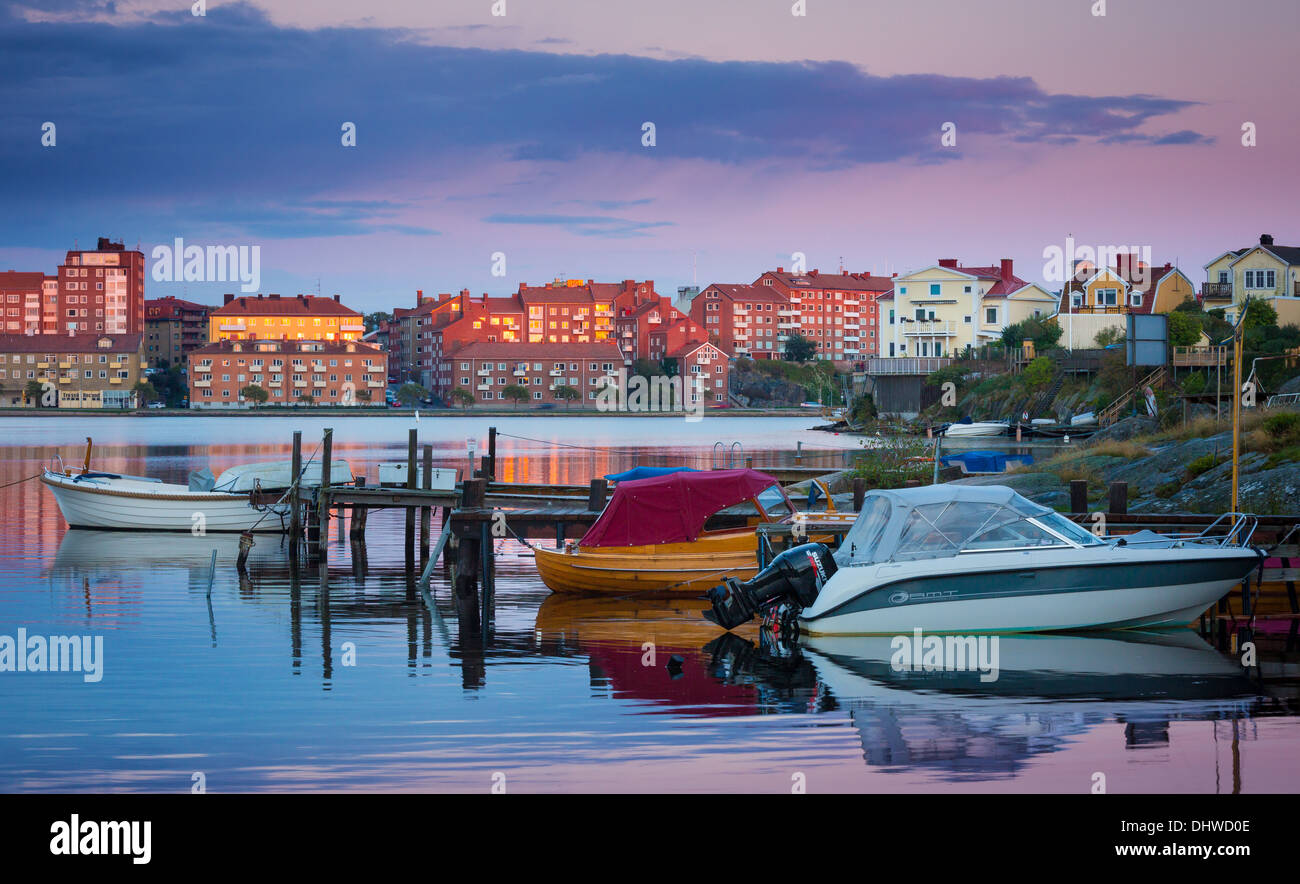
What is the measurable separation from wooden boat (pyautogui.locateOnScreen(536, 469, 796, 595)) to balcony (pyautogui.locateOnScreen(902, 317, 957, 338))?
299ft

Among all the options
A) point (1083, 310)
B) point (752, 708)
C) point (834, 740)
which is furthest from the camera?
point (1083, 310)

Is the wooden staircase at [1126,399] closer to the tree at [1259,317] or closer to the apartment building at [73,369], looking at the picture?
the tree at [1259,317]

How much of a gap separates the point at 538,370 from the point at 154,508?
6280 inches

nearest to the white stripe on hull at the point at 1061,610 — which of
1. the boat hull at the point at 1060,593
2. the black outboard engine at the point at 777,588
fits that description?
the boat hull at the point at 1060,593

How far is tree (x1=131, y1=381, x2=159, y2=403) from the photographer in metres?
191

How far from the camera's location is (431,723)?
1416 centimetres

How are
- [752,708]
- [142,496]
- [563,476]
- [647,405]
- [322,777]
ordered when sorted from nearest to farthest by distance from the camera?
[322,777]
[752,708]
[142,496]
[563,476]
[647,405]

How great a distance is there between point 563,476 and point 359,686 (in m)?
40.3

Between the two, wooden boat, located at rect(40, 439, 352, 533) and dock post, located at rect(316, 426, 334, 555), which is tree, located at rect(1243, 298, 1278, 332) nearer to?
wooden boat, located at rect(40, 439, 352, 533)

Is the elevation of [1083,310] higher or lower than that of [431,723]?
higher

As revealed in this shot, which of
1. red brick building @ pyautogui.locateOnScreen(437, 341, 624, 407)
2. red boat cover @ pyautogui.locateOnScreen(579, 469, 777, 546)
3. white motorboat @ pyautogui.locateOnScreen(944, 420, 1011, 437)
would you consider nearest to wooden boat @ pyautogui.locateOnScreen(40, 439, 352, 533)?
red boat cover @ pyautogui.locateOnScreen(579, 469, 777, 546)

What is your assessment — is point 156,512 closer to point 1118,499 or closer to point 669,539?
point 669,539

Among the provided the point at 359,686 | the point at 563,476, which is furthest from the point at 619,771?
the point at 563,476
